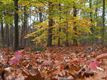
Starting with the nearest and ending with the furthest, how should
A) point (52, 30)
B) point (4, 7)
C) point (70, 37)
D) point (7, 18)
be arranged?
point (4, 7), point (7, 18), point (52, 30), point (70, 37)

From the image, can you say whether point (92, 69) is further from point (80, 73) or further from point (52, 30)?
point (52, 30)

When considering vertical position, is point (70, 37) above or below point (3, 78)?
below

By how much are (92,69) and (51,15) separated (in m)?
18.6

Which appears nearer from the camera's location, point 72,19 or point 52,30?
point 72,19

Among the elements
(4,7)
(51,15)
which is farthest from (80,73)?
(51,15)

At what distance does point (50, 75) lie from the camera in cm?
229

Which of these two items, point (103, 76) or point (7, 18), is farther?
point (7, 18)

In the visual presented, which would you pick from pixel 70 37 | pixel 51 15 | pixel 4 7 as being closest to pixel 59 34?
pixel 70 37

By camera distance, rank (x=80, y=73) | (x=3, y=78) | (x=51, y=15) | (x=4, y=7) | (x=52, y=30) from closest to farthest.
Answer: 1. (x=3, y=78)
2. (x=80, y=73)
3. (x=4, y=7)
4. (x=51, y=15)
5. (x=52, y=30)

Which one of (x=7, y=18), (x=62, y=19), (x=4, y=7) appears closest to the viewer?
(x=4, y=7)

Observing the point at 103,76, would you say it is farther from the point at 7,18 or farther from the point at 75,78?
the point at 7,18

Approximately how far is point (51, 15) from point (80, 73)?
18.6 metres

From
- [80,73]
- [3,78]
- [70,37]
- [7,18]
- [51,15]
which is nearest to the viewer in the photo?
[3,78]

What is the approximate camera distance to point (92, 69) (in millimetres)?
2447
